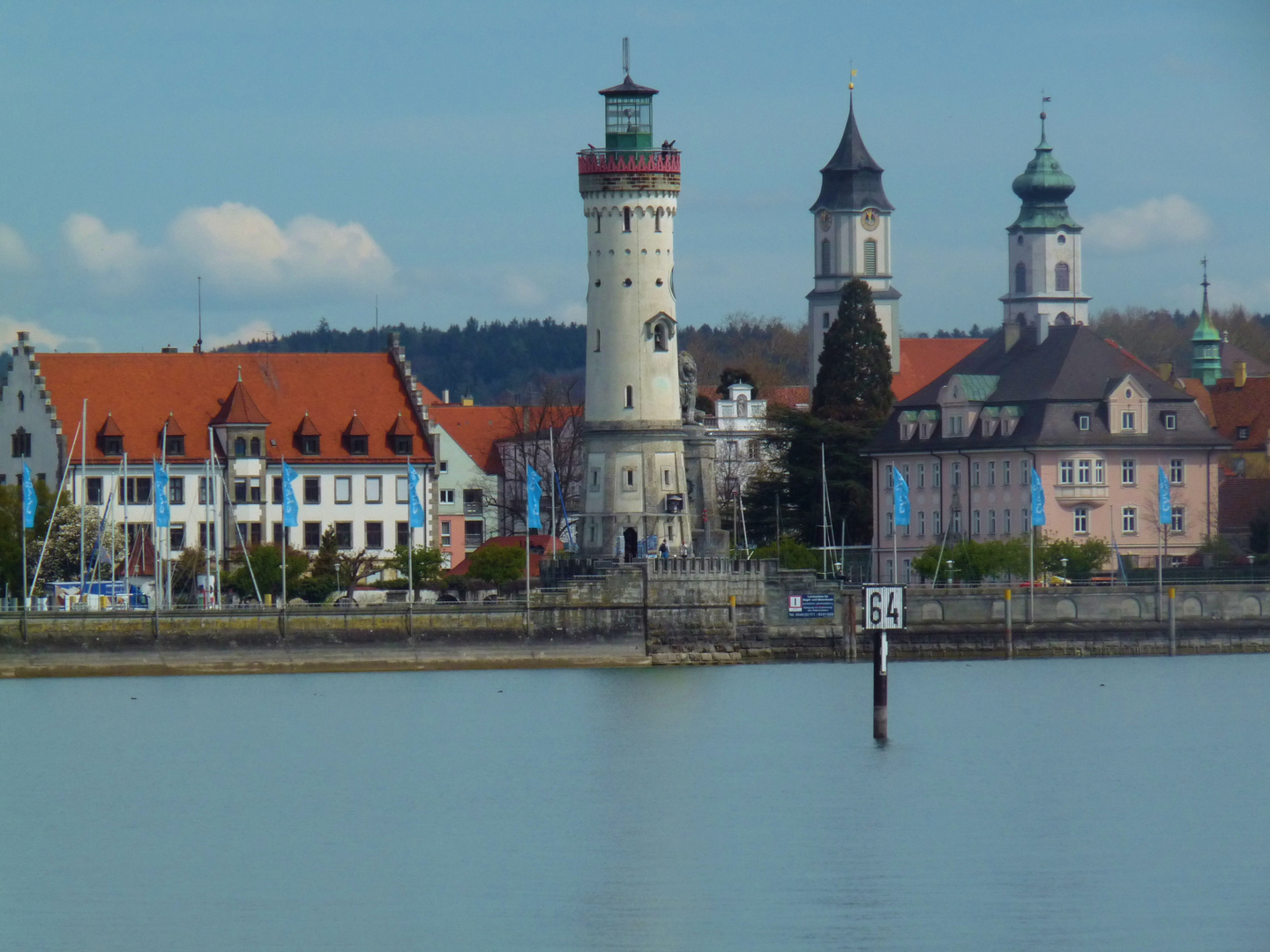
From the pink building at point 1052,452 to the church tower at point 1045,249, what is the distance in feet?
212

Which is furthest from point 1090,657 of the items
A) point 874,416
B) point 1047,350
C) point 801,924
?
point 801,924

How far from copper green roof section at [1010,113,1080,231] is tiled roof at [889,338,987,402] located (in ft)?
39.7

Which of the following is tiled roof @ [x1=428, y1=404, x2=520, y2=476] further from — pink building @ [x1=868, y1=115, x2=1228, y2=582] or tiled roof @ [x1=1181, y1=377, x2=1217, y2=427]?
tiled roof @ [x1=1181, y1=377, x2=1217, y2=427]

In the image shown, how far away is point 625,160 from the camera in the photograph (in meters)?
86.6

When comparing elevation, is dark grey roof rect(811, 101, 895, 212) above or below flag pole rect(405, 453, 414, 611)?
above

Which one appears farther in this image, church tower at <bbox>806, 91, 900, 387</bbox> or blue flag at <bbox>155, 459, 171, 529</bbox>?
church tower at <bbox>806, 91, 900, 387</bbox>

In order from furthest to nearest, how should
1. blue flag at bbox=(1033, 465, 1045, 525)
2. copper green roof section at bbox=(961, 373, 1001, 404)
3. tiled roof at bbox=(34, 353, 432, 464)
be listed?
copper green roof section at bbox=(961, 373, 1001, 404) → tiled roof at bbox=(34, 353, 432, 464) → blue flag at bbox=(1033, 465, 1045, 525)

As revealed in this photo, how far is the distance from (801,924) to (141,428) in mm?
67486

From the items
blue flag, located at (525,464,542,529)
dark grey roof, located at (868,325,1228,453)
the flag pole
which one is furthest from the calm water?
dark grey roof, located at (868,325,1228,453)

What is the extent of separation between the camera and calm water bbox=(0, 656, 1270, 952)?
36469mm

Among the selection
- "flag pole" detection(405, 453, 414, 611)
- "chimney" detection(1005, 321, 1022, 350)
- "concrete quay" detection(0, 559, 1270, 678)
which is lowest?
"concrete quay" detection(0, 559, 1270, 678)

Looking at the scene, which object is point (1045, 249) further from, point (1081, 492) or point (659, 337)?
point (659, 337)

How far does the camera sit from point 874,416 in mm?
116500

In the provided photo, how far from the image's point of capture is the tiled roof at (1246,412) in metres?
128
